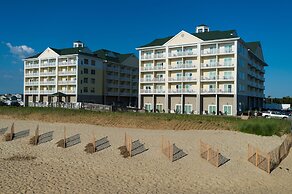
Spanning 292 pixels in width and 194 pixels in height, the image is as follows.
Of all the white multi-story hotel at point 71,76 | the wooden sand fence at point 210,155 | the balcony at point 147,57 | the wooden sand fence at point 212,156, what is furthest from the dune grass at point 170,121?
the white multi-story hotel at point 71,76

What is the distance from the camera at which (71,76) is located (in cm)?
7169

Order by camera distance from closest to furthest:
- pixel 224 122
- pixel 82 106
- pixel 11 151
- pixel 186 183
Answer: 1. pixel 186 183
2. pixel 11 151
3. pixel 224 122
4. pixel 82 106

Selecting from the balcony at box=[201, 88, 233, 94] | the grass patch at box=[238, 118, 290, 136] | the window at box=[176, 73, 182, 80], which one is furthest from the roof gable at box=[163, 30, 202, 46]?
the grass patch at box=[238, 118, 290, 136]

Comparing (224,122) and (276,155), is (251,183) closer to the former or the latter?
(276,155)

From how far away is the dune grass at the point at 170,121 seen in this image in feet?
99.3

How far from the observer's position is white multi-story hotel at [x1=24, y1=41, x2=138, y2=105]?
7106 cm

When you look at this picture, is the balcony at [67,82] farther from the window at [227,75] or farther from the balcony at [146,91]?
the window at [227,75]

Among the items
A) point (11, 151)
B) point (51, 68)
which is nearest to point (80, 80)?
point (51, 68)

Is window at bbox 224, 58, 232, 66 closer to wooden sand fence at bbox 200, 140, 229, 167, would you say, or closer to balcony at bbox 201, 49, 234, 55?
balcony at bbox 201, 49, 234, 55

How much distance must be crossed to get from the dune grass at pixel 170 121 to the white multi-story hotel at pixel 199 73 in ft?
63.5

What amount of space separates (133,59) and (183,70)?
28611 mm

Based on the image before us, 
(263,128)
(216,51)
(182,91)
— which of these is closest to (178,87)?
(182,91)

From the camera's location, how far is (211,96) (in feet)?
188

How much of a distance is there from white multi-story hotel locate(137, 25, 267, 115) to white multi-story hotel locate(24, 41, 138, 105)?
1486 centimetres
